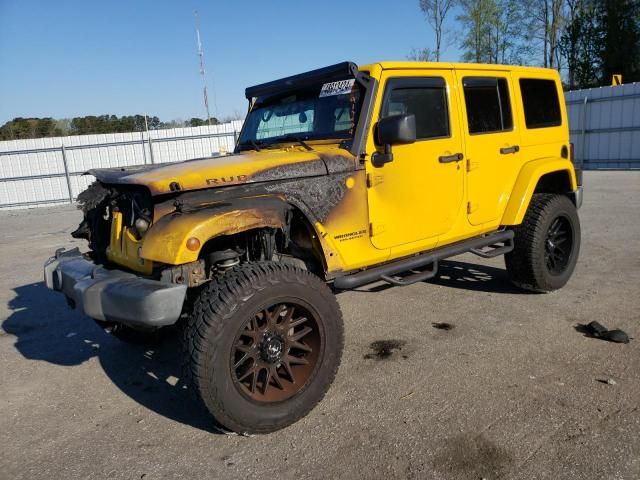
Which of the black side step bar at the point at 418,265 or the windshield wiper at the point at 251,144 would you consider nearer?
the black side step bar at the point at 418,265

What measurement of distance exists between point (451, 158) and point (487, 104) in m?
0.78

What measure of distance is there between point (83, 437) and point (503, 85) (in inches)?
168

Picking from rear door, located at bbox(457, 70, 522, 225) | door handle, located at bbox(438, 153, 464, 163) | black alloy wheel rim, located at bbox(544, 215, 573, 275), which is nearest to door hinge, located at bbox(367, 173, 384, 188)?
door handle, located at bbox(438, 153, 464, 163)

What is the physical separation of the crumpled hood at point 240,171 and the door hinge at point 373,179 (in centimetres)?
17

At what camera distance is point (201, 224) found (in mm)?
2635

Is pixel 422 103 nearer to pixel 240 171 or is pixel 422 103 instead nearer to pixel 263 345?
pixel 240 171

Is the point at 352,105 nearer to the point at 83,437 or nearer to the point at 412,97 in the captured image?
the point at 412,97

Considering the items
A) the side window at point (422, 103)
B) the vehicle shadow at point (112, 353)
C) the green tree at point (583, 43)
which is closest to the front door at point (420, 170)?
the side window at point (422, 103)

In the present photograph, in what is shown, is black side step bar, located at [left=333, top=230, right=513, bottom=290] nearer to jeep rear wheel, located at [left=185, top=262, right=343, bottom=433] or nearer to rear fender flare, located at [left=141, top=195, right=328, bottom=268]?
jeep rear wheel, located at [left=185, top=262, right=343, bottom=433]

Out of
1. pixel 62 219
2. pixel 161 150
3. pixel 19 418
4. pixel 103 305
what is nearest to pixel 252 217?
pixel 103 305

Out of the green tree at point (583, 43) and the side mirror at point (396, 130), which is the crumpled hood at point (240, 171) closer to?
the side mirror at point (396, 130)

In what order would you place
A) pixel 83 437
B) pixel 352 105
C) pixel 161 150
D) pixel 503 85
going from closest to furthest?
pixel 83 437 < pixel 352 105 < pixel 503 85 < pixel 161 150

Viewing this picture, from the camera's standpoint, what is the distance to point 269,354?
290cm

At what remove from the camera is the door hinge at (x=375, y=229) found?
3480 millimetres
